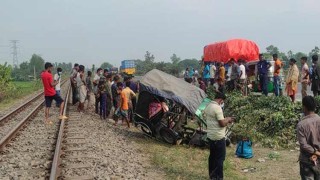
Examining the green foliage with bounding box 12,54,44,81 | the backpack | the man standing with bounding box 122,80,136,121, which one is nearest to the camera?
the backpack

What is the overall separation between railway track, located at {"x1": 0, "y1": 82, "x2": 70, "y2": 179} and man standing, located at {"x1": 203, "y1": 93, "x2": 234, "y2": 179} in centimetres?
310

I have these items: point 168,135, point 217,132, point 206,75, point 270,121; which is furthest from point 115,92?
point 217,132

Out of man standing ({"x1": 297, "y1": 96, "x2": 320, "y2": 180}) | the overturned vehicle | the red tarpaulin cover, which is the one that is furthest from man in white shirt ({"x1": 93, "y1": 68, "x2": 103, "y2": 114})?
man standing ({"x1": 297, "y1": 96, "x2": 320, "y2": 180})

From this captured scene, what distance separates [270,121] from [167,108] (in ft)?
10.6

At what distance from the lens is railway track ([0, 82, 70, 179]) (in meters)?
7.50

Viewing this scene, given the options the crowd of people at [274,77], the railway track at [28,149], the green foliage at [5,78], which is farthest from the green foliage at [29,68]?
the railway track at [28,149]

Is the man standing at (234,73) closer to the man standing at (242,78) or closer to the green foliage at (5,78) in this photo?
the man standing at (242,78)

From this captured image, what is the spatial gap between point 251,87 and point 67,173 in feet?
37.7

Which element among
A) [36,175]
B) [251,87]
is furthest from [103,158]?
[251,87]

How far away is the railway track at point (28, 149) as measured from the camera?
24.6 ft

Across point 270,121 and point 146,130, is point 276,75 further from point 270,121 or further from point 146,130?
point 146,130

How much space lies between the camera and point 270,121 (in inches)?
448

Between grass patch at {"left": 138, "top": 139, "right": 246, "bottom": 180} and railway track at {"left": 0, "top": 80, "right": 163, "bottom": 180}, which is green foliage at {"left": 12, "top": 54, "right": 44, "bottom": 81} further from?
grass patch at {"left": 138, "top": 139, "right": 246, "bottom": 180}

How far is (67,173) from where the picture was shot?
729 centimetres
